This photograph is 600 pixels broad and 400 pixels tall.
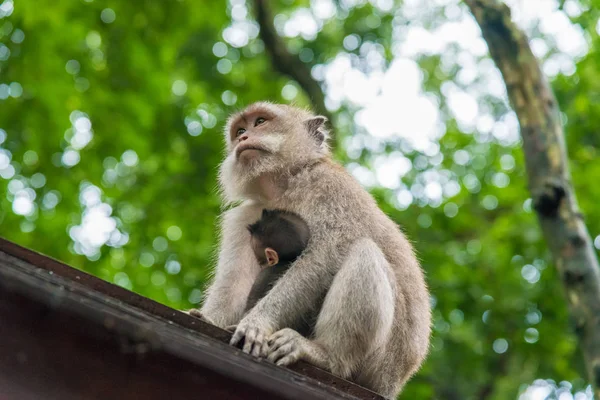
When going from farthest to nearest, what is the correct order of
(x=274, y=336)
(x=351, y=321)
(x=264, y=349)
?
(x=351, y=321) → (x=274, y=336) → (x=264, y=349)

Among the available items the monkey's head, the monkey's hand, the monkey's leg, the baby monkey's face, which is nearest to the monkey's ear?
the monkey's head

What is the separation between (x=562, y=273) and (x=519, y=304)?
13.8 feet

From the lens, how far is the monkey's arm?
6.48 metres

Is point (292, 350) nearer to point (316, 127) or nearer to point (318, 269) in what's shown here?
point (318, 269)

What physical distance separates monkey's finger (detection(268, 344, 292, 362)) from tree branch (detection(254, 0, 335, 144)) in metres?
9.68

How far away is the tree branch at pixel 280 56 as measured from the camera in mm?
14453

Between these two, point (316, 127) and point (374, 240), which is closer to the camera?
point (374, 240)

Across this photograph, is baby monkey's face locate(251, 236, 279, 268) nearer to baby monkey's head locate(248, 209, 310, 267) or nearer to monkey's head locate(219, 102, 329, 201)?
baby monkey's head locate(248, 209, 310, 267)

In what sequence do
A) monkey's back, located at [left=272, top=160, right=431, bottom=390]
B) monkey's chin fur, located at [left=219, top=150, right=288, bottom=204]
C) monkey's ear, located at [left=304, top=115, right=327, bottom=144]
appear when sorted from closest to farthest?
monkey's back, located at [left=272, top=160, right=431, bottom=390], monkey's chin fur, located at [left=219, top=150, right=288, bottom=204], monkey's ear, located at [left=304, top=115, right=327, bottom=144]

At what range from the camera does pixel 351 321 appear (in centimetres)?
536

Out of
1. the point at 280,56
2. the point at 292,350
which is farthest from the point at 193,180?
the point at 292,350

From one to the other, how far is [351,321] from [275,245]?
1.09m

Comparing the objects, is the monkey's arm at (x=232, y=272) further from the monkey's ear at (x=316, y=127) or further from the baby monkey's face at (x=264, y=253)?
the monkey's ear at (x=316, y=127)

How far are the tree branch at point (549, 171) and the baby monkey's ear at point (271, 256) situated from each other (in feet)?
10.6
